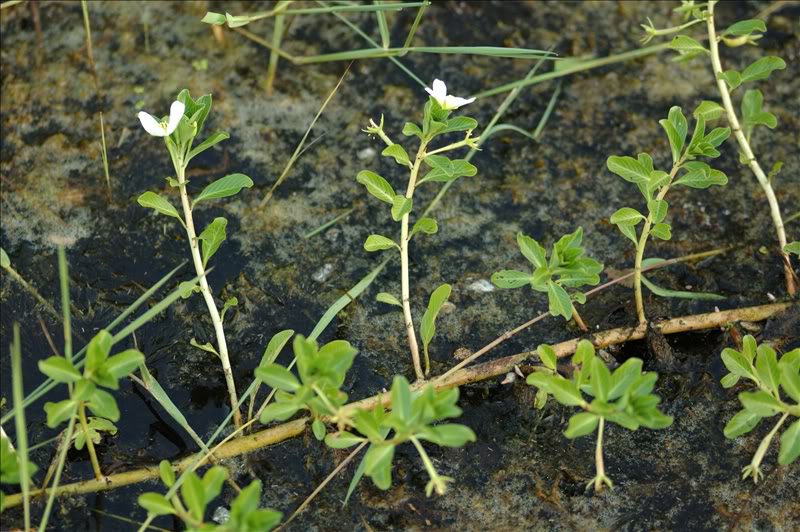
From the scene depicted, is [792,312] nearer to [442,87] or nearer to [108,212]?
[442,87]

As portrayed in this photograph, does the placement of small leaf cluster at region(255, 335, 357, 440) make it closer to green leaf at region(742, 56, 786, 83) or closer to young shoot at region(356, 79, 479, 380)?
young shoot at region(356, 79, 479, 380)

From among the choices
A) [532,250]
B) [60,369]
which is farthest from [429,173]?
[60,369]

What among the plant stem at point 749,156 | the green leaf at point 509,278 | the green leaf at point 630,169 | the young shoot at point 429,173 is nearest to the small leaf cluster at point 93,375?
the young shoot at point 429,173

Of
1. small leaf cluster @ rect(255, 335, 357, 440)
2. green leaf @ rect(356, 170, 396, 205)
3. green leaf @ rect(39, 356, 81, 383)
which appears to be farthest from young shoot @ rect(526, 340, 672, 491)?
green leaf @ rect(39, 356, 81, 383)

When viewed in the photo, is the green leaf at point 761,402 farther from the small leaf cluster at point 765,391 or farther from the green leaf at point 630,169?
the green leaf at point 630,169

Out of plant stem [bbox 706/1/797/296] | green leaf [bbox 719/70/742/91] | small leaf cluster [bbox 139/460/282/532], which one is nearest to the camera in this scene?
small leaf cluster [bbox 139/460/282/532]

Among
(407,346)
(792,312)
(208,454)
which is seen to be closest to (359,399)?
(407,346)

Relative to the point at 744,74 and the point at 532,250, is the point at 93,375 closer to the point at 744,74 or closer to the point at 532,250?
the point at 532,250
